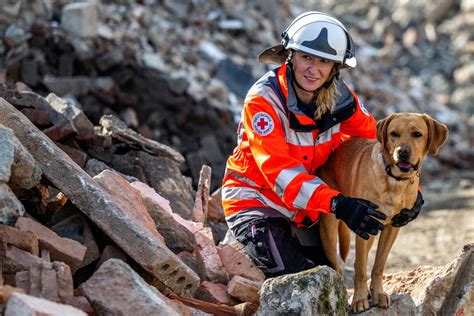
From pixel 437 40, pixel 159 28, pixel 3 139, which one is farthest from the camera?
pixel 437 40

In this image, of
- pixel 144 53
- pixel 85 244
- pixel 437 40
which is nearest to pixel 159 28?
pixel 144 53

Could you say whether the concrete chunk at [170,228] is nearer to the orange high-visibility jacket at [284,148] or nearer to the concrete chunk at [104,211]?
the orange high-visibility jacket at [284,148]

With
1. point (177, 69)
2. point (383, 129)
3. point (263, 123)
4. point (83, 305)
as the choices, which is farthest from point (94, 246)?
point (177, 69)

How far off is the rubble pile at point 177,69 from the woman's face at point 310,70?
4887 millimetres

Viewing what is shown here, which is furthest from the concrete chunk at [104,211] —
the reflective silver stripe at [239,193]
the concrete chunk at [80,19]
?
the concrete chunk at [80,19]

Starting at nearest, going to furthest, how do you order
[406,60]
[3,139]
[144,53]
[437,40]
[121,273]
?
[121,273] < [3,139] < [144,53] < [406,60] < [437,40]

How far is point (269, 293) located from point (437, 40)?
73.9ft

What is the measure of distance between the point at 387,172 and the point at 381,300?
0.77 metres

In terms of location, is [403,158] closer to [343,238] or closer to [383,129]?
[383,129]

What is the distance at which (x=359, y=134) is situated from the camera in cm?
580

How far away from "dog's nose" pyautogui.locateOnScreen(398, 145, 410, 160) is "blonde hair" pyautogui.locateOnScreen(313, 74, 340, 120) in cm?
71

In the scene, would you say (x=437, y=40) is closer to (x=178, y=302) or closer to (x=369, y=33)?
(x=369, y=33)

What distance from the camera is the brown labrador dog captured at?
501 centimetres

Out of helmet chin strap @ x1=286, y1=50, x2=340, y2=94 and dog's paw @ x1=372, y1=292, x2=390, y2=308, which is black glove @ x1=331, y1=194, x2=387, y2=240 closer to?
dog's paw @ x1=372, y1=292, x2=390, y2=308
